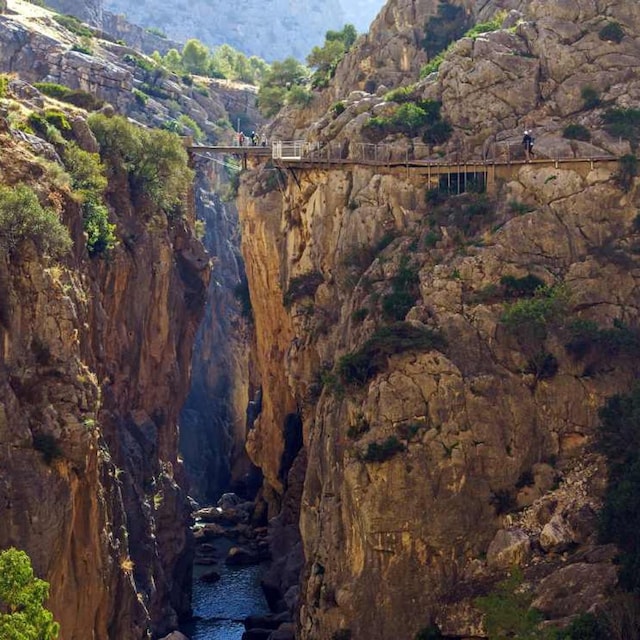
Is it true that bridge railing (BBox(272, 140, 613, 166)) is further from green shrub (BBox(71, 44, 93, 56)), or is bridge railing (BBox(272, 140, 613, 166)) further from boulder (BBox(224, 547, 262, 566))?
green shrub (BBox(71, 44, 93, 56))

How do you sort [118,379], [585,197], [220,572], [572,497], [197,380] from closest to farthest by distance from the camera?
[572,497] < [585,197] < [118,379] < [220,572] < [197,380]

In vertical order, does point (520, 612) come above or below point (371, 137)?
below

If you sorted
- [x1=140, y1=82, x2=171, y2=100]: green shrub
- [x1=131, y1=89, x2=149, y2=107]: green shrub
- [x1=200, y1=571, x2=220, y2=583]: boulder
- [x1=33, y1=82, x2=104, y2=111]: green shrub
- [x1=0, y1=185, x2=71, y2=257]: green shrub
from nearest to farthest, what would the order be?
1. [x1=0, y1=185, x2=71, y2=257]: green shrub
2. [x1=200, y1=571, x2=220, y2=583]: boulder
3. [x1=33, y1=82, x2=104, y2=111]: green shrub
4. [x1=131, y1=89, x2=149, y2=107]: green shrub
5. [x1=140, y1=82, x2=171, y2=100]: green shrub

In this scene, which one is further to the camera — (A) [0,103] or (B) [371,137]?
(B) [371,137]

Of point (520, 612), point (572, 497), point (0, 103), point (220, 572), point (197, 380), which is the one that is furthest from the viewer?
point (197, 380)

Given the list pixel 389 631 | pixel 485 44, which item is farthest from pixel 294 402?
pixel 389 631

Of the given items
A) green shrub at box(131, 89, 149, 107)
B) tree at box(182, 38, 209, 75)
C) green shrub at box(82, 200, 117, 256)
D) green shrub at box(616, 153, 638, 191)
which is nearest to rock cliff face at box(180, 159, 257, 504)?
green shrub at box(131, 89, 149, 107)

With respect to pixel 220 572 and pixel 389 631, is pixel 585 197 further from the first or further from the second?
pixel 220 572

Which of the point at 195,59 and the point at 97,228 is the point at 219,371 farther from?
the point at 195,59
